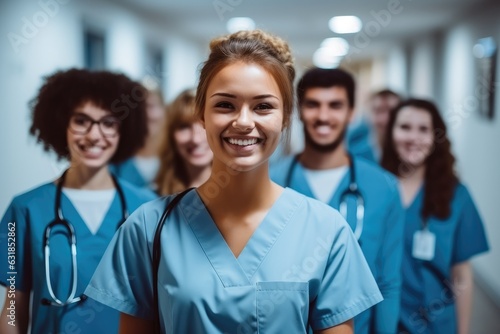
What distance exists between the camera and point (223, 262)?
0.88m

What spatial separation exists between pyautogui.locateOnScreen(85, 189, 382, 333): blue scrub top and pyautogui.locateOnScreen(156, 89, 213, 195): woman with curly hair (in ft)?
1.86

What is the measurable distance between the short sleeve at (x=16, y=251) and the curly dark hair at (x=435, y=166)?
110 cm

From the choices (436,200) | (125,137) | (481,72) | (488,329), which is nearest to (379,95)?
(481,72)

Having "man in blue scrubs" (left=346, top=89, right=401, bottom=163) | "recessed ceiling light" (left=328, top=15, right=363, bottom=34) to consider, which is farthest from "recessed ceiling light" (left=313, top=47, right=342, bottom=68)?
"man in blue scrubs" (left=346, top=89, right=401, bottom=163)

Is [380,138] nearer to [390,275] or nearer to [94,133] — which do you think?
[390,275]

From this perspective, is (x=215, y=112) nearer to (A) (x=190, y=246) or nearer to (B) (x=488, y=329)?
(A) (x=190, y=246)

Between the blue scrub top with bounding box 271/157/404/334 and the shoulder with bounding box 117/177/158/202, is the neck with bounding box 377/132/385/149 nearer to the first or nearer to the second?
the blue scrub top with bounding box 271/157/404/334

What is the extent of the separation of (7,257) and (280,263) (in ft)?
1.91

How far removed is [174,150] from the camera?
1.58 m

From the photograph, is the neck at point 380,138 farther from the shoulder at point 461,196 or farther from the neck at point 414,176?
the shoulder at point 461,196

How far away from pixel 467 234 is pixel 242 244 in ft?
2.95

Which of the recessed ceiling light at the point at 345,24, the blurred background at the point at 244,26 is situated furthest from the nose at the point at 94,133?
the recessed ceiling light at the point at 345,24

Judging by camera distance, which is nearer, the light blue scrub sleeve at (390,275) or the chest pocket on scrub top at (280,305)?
the chest pocket on scrub top at (280,305)

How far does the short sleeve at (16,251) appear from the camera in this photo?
1.05m
